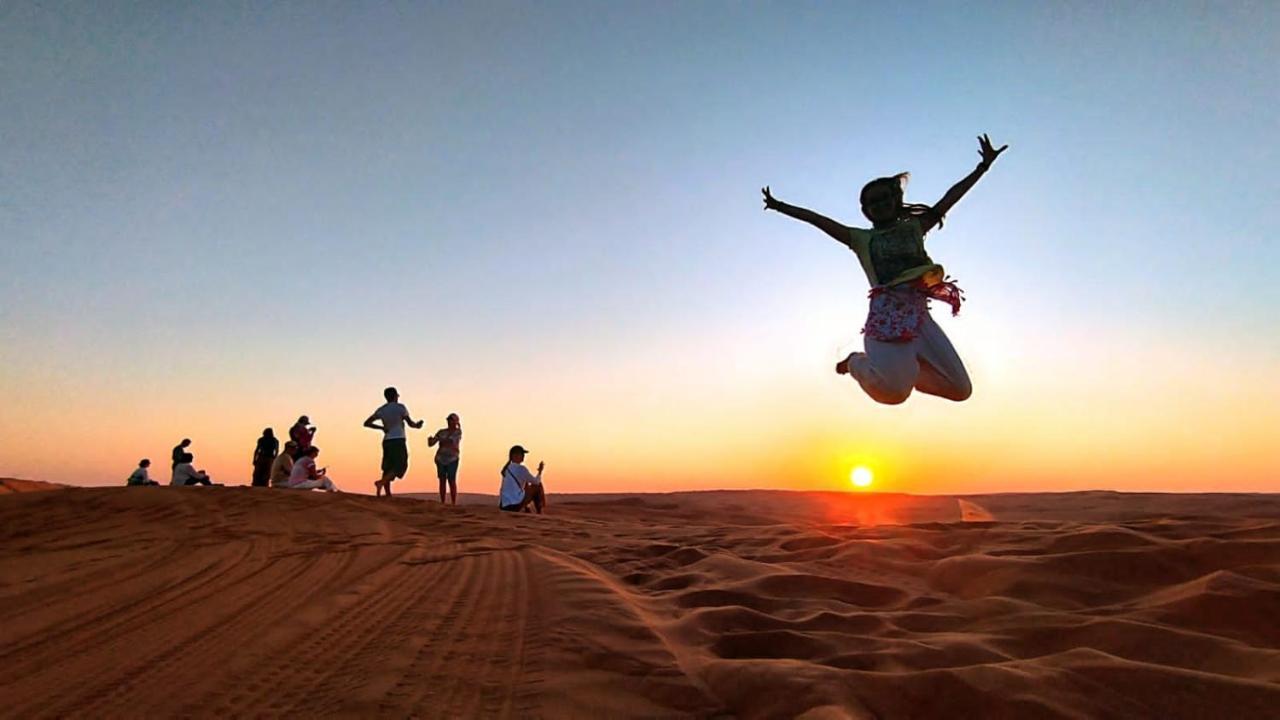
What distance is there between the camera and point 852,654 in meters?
2.36

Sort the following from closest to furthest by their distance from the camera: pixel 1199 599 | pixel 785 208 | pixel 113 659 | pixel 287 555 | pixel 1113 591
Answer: pixel 113 659
pixel 1199 599
pixel 1113 591
pixel 287 555
pixel 785 208

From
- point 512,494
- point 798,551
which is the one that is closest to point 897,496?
point 512,494

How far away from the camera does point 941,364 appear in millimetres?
6102

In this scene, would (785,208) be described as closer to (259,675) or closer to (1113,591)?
(1113,591)

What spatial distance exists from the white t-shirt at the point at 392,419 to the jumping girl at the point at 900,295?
7783mm

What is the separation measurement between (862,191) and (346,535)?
229 inches

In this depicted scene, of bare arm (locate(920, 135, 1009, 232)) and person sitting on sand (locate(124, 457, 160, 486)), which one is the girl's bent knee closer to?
bare arm (locate(920, 135, 1009, 232))

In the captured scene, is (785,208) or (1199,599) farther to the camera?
(785,208)

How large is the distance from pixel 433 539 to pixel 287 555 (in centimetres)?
145

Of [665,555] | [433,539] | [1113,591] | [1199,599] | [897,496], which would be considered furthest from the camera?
[897,496]

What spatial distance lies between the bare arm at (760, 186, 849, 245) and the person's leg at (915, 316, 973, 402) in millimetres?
1167

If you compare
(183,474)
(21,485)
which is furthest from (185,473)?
(21,485)

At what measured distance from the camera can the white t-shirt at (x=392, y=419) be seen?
11.7 metres

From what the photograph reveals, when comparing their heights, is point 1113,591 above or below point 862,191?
below
